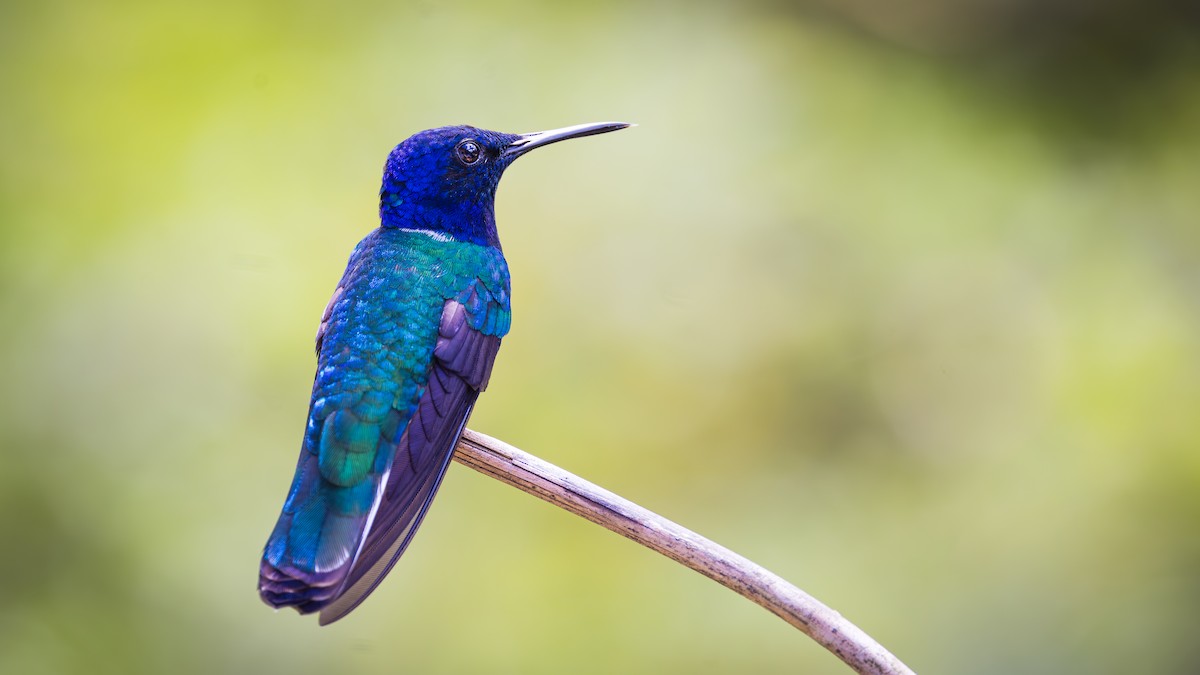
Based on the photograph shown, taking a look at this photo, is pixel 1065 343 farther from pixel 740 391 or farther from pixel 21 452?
pixel 21 452

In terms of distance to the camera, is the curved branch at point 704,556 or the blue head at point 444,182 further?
the blue head at point 444,182

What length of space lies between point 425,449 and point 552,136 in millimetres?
1179

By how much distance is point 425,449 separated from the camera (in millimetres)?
2707

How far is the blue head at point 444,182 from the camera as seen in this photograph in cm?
332

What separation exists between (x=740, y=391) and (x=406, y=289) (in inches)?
89.2

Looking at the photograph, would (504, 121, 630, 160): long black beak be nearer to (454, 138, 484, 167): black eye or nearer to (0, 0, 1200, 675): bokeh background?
(454, 138, 484, 167): black eye

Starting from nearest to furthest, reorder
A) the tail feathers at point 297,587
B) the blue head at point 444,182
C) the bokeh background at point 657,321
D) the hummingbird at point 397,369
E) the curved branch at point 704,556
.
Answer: the curved branch at point 704,556 → the tail feathers at point 297,587 → the hummingbird at point 397,369 → the blue head at point 444,182 → the bokeh background at point 657,321

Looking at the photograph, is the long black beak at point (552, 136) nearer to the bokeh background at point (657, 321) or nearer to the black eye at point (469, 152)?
the black eye at point (469, 152)

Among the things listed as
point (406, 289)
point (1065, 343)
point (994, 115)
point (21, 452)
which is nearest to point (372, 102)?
point (21, 452)

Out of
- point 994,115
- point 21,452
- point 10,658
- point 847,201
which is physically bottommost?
point 10,658

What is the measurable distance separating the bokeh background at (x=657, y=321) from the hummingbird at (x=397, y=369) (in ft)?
4.70

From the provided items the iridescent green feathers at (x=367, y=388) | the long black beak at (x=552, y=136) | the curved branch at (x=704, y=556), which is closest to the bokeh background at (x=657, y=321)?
the long black beak at (x=552, y=136)

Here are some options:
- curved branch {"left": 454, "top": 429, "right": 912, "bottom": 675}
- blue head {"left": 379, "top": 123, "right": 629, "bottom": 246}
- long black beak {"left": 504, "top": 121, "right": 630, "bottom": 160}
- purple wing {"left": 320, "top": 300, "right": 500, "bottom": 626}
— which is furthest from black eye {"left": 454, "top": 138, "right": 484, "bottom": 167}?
curved branch {"left": 454, "top": 429, "right": 912, "bottom": 675}

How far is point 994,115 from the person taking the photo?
5.51m
